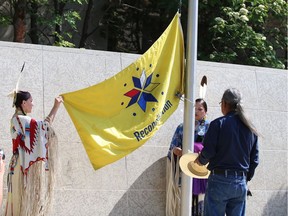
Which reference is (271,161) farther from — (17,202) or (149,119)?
(17,202)

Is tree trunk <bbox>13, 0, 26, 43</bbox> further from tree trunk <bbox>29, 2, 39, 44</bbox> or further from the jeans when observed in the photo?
the jeans

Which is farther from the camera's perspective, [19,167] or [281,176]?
[281,176]

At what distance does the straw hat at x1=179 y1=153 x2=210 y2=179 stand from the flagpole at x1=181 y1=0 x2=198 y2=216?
521mm

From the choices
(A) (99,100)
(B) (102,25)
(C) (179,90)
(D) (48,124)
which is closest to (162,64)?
(C) (179,90)

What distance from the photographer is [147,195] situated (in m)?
7.47

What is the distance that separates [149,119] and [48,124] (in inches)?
44.3

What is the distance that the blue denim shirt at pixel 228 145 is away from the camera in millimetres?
5277

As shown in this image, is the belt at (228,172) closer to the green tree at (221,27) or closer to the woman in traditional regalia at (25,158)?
the woman in traditional regalia at (25,158)

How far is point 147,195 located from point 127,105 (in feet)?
5.36

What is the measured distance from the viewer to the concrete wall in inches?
270

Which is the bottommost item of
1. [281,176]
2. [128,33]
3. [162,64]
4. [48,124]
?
[281,176]

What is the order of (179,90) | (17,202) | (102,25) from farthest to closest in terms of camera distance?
1. (102,25)
2. (179,90)
3. (17,202)

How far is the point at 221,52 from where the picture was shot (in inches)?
400

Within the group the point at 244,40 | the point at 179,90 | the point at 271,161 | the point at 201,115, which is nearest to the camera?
the point at 179,90
